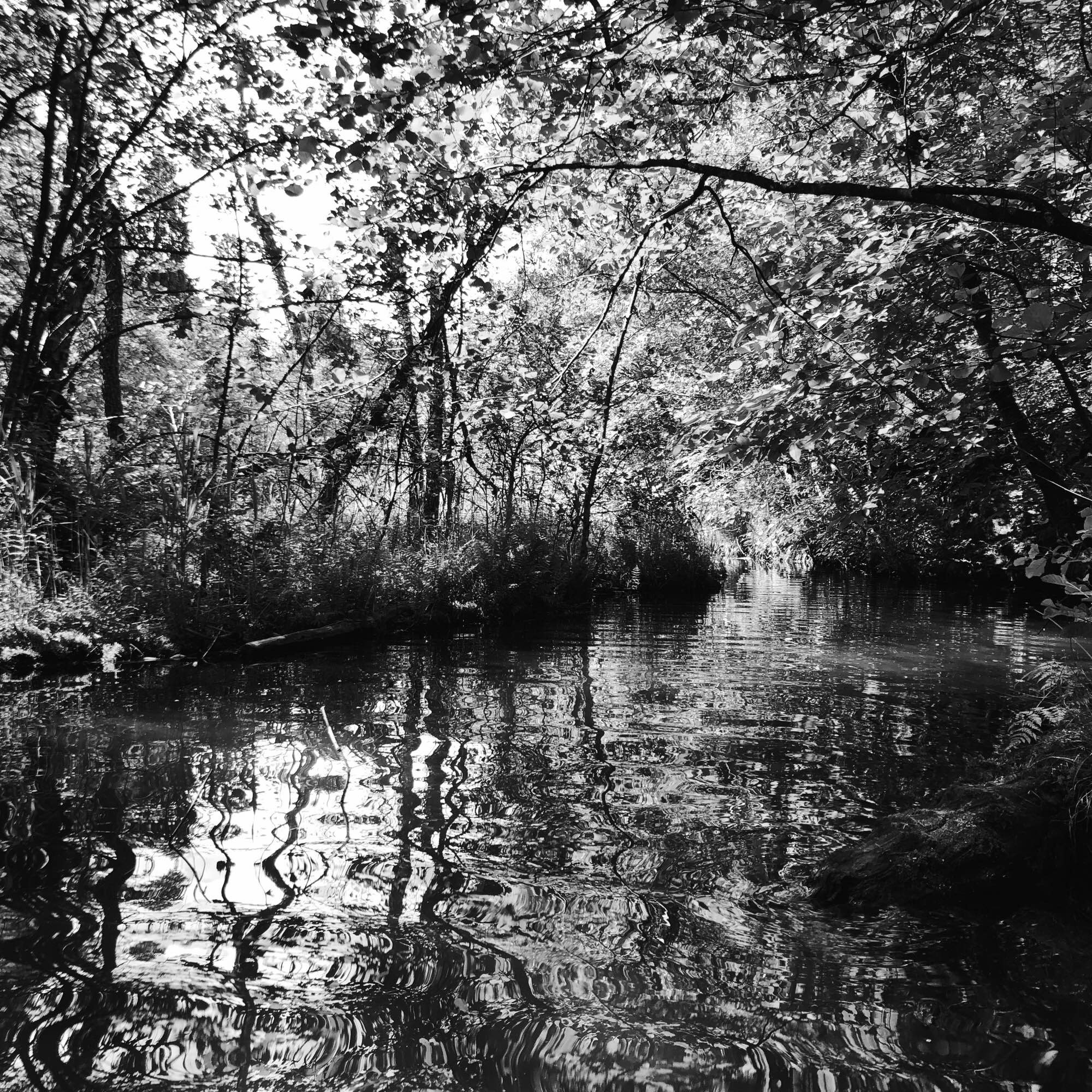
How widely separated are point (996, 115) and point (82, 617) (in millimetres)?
10393

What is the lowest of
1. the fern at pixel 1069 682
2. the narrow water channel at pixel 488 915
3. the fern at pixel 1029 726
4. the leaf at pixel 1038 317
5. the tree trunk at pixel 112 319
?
the narrow water channel at pixel 488 915

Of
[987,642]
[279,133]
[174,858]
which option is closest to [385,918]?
[174,858]

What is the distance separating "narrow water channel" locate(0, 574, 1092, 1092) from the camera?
2.19 m

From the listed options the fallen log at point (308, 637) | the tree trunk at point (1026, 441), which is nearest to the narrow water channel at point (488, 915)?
the fallen log at point (308, 637)

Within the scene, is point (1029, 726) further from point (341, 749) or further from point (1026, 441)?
point (1026, 441)

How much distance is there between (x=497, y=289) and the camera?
529 inches

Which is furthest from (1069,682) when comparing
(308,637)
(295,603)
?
(295,603)

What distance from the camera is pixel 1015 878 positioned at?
10.9 ft

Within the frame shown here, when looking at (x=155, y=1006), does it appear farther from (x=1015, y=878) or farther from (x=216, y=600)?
(x=216, y=600)

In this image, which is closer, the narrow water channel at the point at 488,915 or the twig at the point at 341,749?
the narrow water channel at the point at 488,915

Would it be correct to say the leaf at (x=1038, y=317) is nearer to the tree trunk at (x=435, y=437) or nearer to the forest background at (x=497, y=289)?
the forest background at (x=497, y=289)

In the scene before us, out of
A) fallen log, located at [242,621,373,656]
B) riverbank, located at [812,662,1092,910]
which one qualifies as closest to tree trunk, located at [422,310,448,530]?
fallen log, located at [242,621,373,656]

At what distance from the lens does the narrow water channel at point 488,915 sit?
2189mm

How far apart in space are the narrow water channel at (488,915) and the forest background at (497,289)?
208cm
